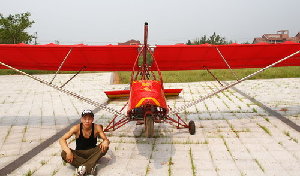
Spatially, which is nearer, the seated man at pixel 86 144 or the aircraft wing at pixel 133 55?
the seated man at pixel 86 144

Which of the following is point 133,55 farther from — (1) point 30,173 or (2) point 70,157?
(1) point 30,173

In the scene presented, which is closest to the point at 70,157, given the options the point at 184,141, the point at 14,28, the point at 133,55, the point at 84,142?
the point at 84,142

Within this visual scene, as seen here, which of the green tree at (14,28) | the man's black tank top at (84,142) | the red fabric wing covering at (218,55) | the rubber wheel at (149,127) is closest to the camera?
the man's black tank top at (84,142)

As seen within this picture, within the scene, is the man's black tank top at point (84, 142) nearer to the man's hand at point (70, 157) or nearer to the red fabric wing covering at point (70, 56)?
the man's hand at point (70, 157)

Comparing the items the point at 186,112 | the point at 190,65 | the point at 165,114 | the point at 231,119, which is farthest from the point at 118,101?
the point at 165,114

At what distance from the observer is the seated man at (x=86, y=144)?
177 inches

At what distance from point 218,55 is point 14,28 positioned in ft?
109

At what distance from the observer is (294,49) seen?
24.8 feet

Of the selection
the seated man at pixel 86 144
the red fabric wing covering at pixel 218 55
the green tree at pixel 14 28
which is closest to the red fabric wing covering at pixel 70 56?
the red fabric wing covering at pixel 218 55

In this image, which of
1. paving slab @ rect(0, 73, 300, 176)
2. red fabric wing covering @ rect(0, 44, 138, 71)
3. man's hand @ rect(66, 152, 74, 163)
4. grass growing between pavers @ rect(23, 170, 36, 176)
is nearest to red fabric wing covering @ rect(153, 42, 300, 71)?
red fabric wing covering @ rect(0, 44, 138, 71)

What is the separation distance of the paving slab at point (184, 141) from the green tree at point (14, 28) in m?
26.4

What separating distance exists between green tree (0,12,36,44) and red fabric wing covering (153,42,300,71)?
3146 centimetres

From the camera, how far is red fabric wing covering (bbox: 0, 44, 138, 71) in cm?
693

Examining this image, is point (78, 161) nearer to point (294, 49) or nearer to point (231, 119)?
point (231, 119)
